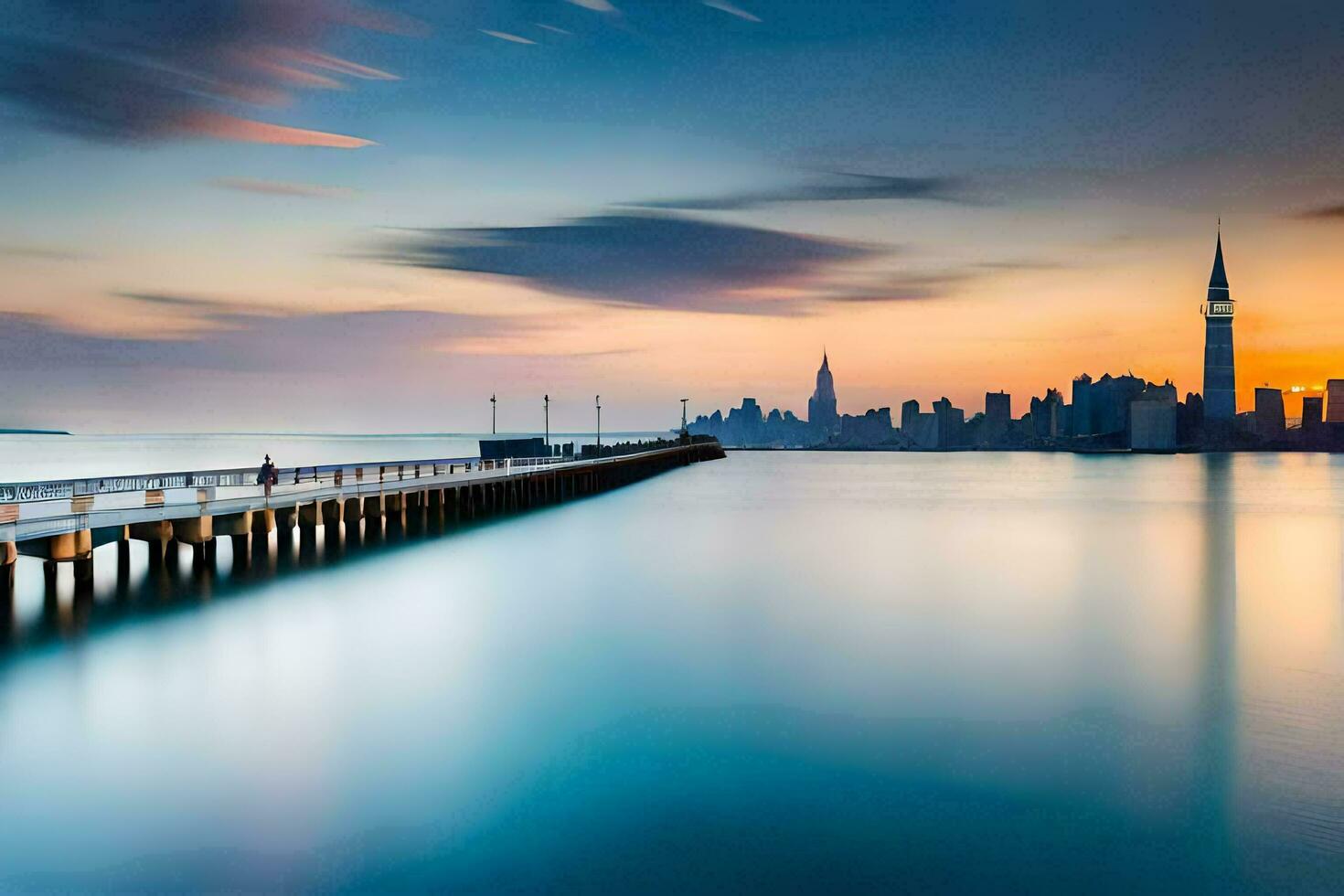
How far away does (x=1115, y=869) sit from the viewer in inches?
410

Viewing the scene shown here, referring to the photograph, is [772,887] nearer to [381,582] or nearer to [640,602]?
[640,602]

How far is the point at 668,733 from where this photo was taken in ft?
51.0

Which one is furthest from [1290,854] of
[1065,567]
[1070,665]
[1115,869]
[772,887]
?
[1065,567]

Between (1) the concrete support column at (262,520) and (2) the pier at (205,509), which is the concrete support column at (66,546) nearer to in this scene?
(2) the pier at (205,509)

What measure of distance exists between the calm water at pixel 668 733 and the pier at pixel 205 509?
1.56 meters

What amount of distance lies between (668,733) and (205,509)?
64.3 ft

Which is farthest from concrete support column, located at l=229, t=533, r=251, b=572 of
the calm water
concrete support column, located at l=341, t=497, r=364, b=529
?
concrete support column, located at l=341, t=497, r=364, b=529

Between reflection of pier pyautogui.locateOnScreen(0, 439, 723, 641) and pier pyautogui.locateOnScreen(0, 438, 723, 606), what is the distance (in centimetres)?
4

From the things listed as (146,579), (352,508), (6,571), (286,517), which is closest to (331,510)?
(352,508)

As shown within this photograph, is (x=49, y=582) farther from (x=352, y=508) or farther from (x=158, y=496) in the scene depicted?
(x=352, y=508)

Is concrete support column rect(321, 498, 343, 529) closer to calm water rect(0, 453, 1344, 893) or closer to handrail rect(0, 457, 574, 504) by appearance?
handrail rect(0, 457, 574, 504)

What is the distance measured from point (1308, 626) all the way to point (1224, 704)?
11.3 metres

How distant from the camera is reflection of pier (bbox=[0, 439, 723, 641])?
23.8m

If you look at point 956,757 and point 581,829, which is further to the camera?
point 956,757
